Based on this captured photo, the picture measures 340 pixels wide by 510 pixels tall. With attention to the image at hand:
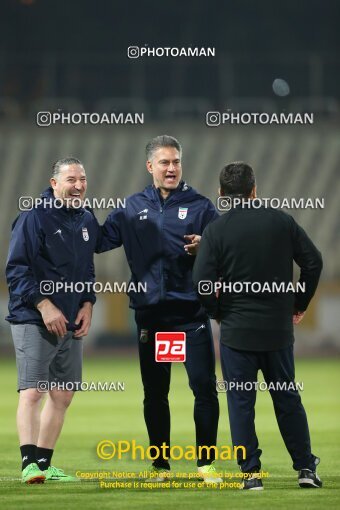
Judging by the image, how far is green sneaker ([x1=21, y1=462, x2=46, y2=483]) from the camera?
20.7 feet

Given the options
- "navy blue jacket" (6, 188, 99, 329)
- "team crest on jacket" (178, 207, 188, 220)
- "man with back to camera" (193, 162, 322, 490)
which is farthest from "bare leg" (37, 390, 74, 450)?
"team crest on jacket" (178, 207, 188, 220)

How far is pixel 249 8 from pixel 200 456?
20004mm

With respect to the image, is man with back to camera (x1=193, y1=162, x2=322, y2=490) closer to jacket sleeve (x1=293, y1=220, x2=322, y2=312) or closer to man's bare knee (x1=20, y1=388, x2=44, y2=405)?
jacket sleeve (x1=293, y1=220, x2=322, y2=312)

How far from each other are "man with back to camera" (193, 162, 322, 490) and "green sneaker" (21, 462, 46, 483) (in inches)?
45.7

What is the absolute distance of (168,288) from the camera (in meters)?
6.52

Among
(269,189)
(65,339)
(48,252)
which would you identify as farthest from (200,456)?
(269,189)

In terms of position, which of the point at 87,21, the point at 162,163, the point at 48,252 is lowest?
the point at 48,252

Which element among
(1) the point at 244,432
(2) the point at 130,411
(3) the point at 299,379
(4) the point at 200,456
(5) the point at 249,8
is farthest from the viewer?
(5) the point at 249,8

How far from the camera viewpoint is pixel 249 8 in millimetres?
25234

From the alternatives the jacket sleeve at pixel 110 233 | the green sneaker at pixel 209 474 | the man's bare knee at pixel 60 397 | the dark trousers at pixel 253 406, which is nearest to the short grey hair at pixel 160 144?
the jacket sleeve at pixel 110 233

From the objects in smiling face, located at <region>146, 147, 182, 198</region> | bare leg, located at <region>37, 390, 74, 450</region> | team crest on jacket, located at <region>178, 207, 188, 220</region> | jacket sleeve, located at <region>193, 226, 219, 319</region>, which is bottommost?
bare leg, located at <region>37, 390, 74, 450</region>

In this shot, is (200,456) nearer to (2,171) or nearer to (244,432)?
(244,432)

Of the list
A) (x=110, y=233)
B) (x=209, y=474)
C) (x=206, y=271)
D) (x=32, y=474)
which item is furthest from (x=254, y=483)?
(x=110, y=233)

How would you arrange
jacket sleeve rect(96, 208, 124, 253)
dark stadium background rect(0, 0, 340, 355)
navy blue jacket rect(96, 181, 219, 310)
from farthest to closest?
dark stadium background rect(0, 0, 340, 355) → jacket sleeve rect(96, 208, 124, 253) → navy blue jacket rect(96, 181, 219, 310)
